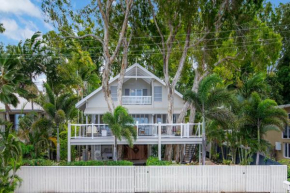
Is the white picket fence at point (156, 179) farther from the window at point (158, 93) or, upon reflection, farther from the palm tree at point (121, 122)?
the window at point (158, 93)

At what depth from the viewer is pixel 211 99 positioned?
14477mm

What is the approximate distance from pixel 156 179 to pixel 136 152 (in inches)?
290

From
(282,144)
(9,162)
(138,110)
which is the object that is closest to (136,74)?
(138,110)

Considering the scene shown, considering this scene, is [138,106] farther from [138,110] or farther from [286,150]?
[286,150]

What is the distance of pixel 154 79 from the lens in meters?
19.4

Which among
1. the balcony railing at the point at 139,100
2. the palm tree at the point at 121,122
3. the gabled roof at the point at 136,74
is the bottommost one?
the palm tree at the point at 121,122

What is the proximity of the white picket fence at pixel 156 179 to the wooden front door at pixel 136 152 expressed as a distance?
7139 mm

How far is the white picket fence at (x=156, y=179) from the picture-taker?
1214cm

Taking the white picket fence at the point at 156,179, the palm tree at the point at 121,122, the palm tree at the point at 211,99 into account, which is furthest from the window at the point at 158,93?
the white picket fence at the point at 156,179

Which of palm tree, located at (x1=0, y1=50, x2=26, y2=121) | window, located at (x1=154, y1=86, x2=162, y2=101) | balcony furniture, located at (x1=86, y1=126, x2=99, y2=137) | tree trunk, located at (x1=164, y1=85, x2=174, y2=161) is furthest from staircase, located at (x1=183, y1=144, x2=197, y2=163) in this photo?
palm tree, located at (x1=0, y1=50, x2=26, y2=121)

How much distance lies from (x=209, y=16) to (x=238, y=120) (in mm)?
8155

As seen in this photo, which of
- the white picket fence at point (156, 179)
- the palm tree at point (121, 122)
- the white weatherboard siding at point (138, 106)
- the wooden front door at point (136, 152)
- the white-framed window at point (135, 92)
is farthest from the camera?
the white-framed window at point (135, 92)

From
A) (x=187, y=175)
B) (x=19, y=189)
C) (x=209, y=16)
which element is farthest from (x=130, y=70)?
(x=19, y=189)

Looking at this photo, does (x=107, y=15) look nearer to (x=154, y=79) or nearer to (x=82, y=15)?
(x=82, y=15)
